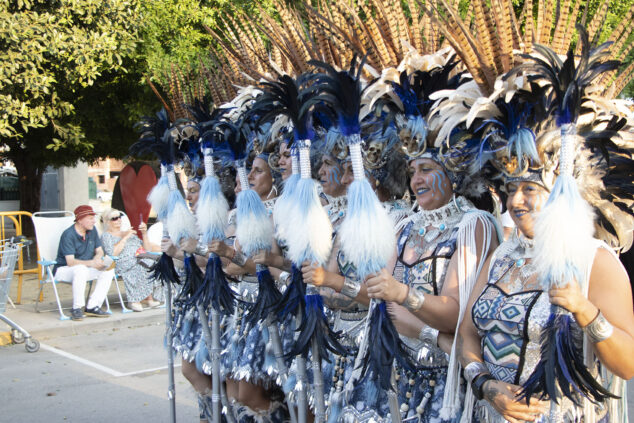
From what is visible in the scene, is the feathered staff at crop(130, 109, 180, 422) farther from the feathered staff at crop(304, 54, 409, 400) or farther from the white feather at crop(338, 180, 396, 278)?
the white feather at crop(338, 180, 396, 278)

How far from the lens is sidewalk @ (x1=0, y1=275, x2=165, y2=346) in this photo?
27.5ft

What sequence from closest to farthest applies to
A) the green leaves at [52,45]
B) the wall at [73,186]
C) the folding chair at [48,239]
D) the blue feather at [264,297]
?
the blue feather at [264,297] → the green leaves at [52,45] → the folding chair at [48,239] → the wall at [73,186]

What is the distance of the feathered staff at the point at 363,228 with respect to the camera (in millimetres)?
2494

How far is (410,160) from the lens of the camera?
2.97 metres

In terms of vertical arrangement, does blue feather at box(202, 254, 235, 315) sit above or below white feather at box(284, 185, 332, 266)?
below

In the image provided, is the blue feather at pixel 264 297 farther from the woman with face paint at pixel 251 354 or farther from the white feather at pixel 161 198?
the white feather at pixel 161 198

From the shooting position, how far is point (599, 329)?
2.05 meters

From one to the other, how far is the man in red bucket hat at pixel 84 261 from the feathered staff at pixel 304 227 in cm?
660

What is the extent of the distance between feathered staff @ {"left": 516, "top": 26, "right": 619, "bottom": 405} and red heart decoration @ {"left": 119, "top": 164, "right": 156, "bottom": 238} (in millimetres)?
7148

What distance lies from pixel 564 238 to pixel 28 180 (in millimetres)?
15249

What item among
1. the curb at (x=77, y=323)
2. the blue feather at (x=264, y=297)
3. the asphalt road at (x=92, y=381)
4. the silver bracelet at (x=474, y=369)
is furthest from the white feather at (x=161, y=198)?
the curb at (x=77, y=323)

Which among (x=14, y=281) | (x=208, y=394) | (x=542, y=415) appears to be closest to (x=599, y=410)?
(x=542, y=415)

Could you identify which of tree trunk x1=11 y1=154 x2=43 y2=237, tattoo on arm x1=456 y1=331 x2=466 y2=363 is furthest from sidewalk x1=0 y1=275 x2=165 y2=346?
tattoo on arm x1=456 y1=331 x2=466 y2=363

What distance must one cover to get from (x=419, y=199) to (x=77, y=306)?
23.4 feet
